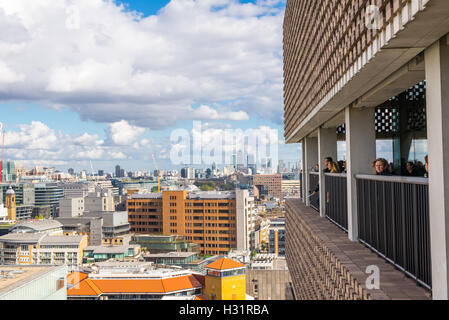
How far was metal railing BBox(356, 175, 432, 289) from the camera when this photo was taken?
2812mm

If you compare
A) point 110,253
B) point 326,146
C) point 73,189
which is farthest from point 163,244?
point 73,189

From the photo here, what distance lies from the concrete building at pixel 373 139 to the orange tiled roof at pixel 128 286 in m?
16.8

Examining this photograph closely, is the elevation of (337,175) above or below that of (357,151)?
below

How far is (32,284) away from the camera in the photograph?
13.5m

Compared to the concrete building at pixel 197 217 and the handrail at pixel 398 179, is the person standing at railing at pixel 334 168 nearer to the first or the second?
the handrail at pixel 398 179

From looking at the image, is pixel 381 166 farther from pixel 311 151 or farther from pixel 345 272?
pixel 311 151

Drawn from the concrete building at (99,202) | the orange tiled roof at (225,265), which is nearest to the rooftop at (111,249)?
the orange tiled roof at (225,265)

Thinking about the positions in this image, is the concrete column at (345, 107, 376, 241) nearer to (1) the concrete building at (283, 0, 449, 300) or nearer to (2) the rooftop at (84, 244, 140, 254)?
(1) the concrete building at (283, 0, 449, 300)

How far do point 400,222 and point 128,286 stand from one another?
2071cm

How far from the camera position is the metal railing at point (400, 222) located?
9.23 feet

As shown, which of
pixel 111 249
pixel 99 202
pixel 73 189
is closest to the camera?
pixel 111 249

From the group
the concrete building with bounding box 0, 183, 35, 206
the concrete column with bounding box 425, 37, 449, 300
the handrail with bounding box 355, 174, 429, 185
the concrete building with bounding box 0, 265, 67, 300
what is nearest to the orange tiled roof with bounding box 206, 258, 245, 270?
the concrete building with bounding box 0, 265, 67, 300
